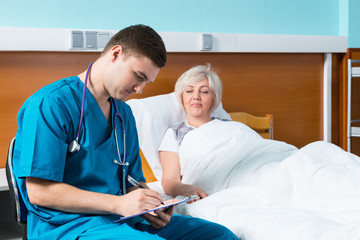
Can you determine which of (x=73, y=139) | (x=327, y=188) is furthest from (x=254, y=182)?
(x=73, y=139)

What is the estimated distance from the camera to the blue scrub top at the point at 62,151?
1177mm

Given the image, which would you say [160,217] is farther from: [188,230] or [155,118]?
[155,118]

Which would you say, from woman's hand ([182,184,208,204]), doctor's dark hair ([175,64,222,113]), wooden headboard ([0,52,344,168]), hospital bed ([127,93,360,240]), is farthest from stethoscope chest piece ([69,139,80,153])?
doctor's dark hair ([175,64,222,113])

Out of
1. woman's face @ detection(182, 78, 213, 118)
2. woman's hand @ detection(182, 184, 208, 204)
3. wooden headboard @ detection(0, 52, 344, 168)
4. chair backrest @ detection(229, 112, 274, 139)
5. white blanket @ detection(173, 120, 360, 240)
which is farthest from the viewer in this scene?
chair backrest @ detection(229, 112, 274, 139)

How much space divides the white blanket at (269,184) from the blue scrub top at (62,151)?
501 millimetres

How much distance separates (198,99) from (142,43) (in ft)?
3.98

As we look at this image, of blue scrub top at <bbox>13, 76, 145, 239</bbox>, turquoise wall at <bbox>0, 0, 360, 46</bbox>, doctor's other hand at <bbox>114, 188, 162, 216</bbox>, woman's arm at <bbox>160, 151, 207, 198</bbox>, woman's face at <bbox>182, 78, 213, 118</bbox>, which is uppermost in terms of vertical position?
turquoise wall at <bbox>0, 0, 360, 46</bbox>

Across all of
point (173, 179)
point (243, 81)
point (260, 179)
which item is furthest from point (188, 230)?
point (243, 81)

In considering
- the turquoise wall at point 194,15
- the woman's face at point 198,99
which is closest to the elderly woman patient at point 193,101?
the woman's face at point 198,99

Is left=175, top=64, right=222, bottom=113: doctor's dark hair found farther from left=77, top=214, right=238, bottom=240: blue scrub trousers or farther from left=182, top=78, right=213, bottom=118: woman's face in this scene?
left=77, top=214, right=238, bottom=240: blue scrub trousers

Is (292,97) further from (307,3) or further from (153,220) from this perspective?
(153,220)

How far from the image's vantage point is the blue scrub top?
3.86ft

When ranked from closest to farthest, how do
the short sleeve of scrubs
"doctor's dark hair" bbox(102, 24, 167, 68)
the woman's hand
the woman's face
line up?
the short sleeve of scrubs, "doctor's dark hair" bbox(102, 24, 167, 68), the woman's hand, the woman's face

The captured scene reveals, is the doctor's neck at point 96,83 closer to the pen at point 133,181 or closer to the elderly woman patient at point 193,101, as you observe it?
the pen at point 133,181
